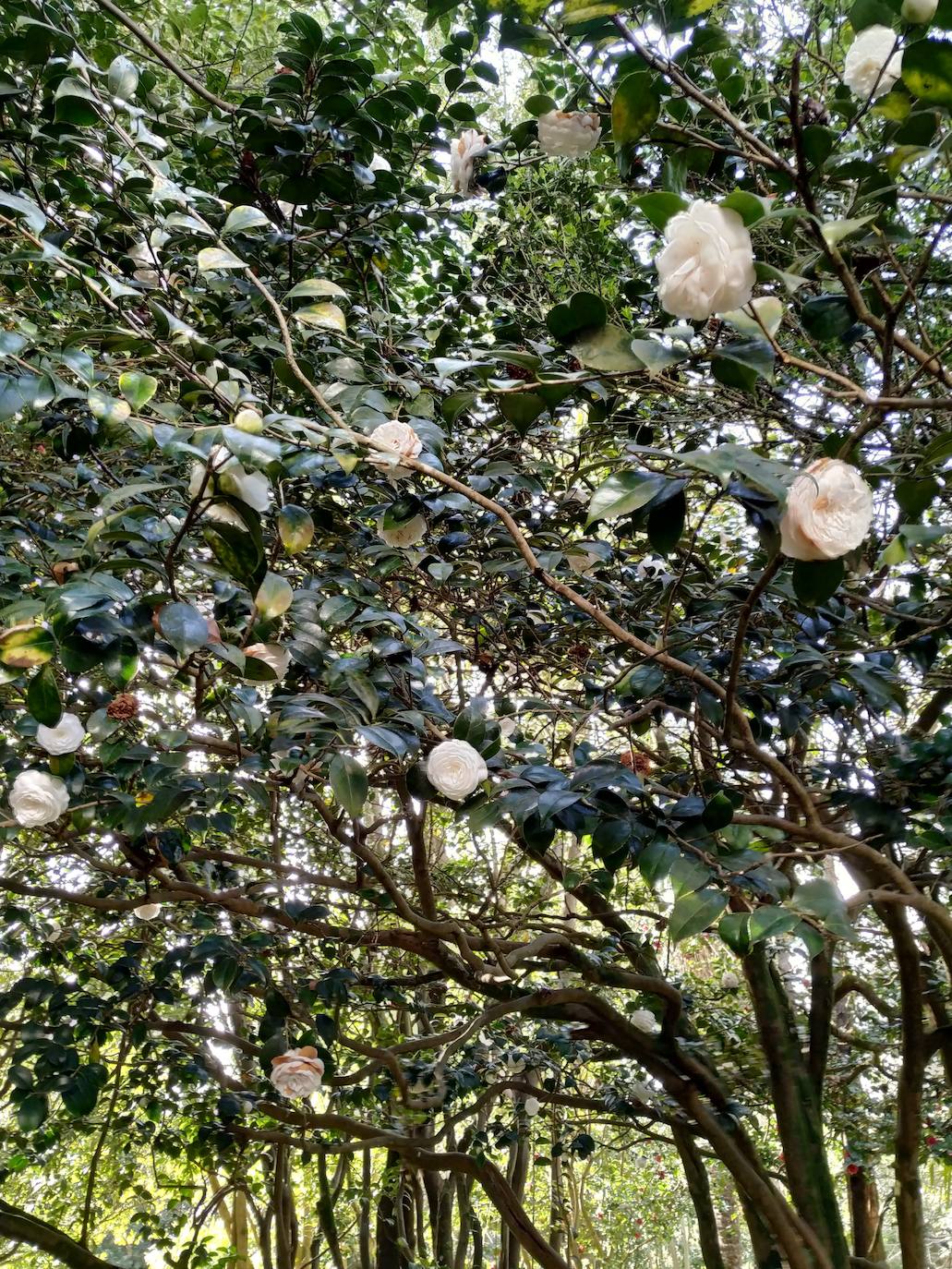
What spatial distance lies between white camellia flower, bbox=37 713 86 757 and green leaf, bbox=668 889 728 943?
83 cm

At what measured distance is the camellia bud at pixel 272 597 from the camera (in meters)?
1.02

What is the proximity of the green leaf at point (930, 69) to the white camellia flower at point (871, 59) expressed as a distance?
0.21 metres

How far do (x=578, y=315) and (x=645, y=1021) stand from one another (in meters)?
2.32

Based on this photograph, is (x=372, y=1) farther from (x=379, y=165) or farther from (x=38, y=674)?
(x=38, y=674)

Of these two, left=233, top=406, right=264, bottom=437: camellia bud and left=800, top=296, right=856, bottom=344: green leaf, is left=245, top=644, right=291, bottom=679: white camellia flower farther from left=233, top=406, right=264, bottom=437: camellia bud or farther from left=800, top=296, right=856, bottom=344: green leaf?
left=800, top=296, right=856, bottom=344: green leaf

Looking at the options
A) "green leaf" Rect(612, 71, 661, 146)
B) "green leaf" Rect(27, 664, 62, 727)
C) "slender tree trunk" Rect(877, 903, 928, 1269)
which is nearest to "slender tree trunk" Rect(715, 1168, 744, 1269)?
"slender tree trunk" Rect(877, 903, 928, 1269)

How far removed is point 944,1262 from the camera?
687 cm

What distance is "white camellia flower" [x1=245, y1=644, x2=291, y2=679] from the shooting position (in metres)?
1.21

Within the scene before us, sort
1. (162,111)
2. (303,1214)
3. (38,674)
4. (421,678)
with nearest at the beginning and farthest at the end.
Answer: (38,674) → (421,678) → (162,111) → (303,1214)

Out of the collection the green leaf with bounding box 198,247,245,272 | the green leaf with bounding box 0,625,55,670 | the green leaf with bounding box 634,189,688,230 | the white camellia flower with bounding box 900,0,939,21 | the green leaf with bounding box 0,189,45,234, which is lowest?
→ the green leaf with bounding box 0,625,55,670

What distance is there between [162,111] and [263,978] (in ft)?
6.01

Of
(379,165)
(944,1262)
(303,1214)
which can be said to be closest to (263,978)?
(379,165)

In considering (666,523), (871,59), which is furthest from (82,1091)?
(871,59)

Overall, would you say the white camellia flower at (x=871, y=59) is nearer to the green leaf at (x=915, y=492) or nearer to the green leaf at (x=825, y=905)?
the green leaf at (x=915, y=492)
